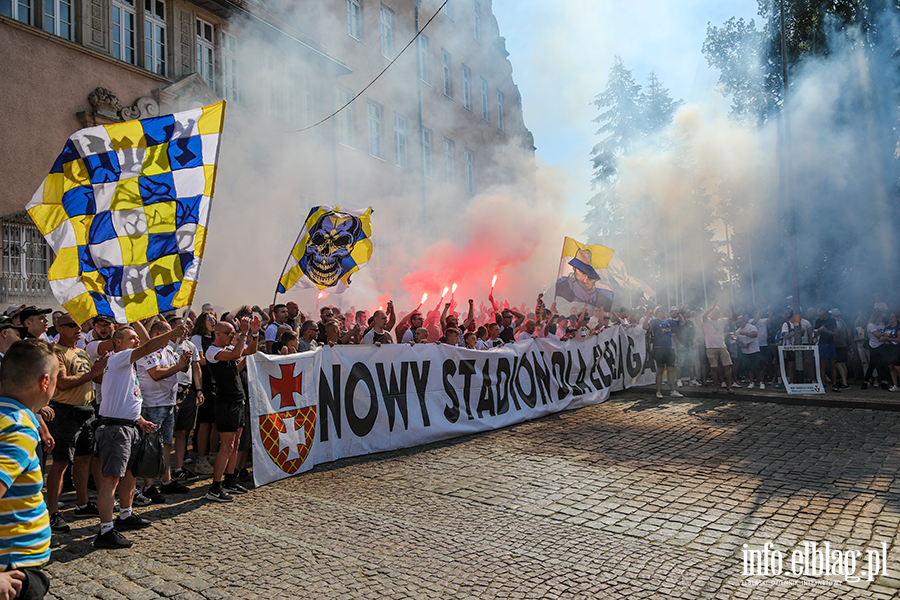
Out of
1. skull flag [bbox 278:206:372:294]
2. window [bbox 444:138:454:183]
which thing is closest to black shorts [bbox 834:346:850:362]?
skull flag [bbox 278:206:372:294]

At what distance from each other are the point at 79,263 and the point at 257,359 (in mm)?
1767

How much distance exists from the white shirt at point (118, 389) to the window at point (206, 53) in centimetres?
1325

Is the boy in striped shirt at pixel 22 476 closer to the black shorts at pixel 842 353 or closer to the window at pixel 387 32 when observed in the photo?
the black shorts at pixel 842 353

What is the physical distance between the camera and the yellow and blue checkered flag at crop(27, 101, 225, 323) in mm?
4480

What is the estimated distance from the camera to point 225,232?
15266 millimetres

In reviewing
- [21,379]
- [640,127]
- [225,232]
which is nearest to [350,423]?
[21,379]

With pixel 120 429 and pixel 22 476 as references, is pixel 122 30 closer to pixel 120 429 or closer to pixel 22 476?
pixel 120 429

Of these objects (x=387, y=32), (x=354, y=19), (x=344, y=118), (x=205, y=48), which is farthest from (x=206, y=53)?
(x=387, y=32)

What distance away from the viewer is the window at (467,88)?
29.0 meters

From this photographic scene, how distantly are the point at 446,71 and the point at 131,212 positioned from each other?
24.8 meters

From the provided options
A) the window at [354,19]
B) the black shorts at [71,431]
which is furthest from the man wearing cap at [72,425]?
the window at [354,19]

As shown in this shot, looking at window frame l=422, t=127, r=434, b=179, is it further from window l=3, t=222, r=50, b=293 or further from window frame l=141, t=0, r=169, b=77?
window l=3, t=222, r=50, b=293

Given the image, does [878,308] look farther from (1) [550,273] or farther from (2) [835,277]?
(1) [550,273]

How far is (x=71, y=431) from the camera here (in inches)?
189
